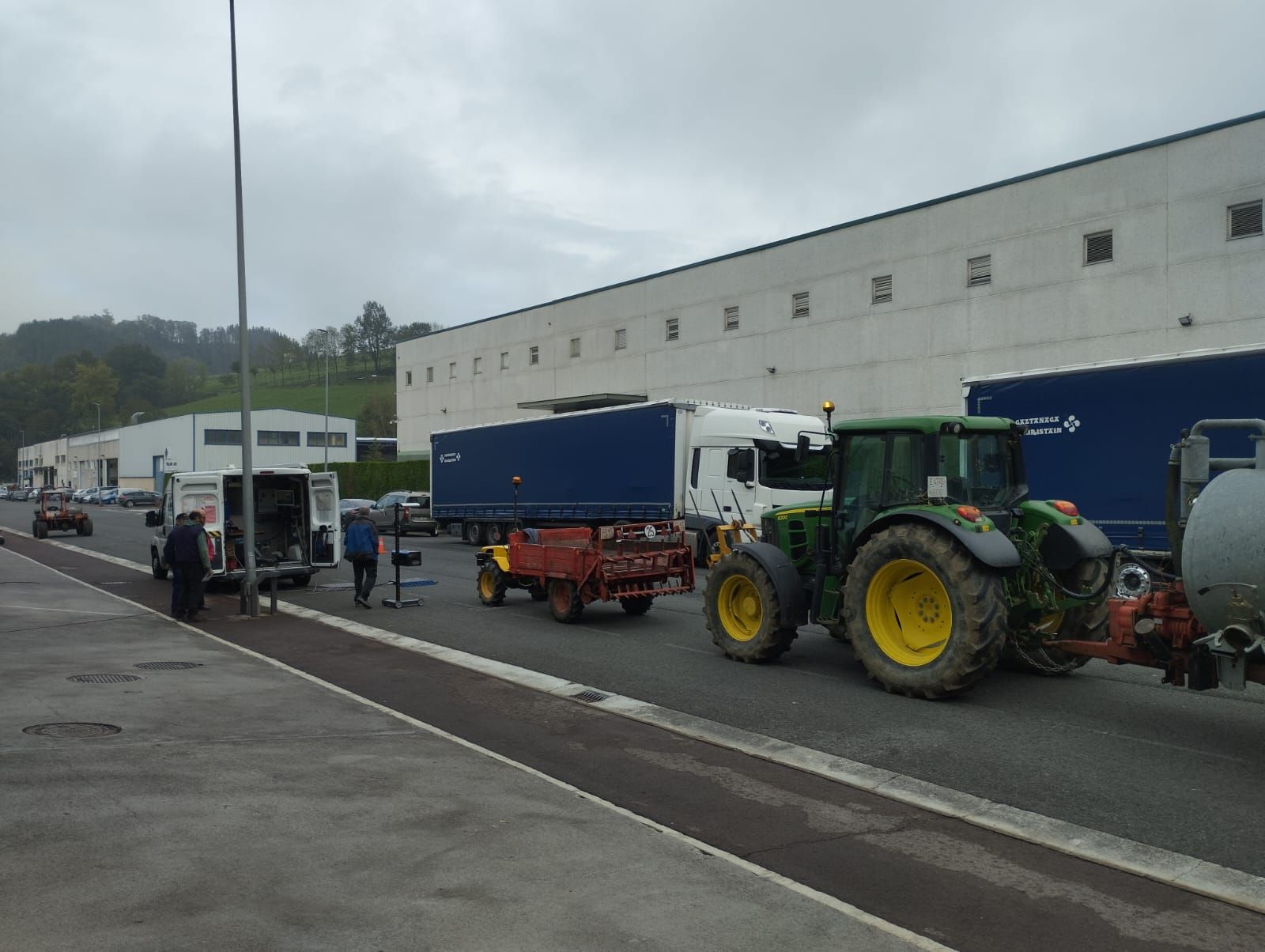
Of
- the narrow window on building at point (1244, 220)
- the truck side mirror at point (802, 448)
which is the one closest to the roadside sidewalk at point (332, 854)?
the truck side mirror at point (802, 448)

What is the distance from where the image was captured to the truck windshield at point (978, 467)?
9.78 m

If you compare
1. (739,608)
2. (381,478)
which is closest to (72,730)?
(739,608)

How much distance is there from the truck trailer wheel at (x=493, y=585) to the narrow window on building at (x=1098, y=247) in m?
18.2

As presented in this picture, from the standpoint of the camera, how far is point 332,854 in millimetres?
5230

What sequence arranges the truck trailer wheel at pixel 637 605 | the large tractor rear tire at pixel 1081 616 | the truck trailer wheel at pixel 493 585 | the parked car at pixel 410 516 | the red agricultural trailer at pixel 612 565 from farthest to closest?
the parked car at pixel 410 516 → the truck trailer wheel at pixel 493 585 → the truck trailer wheel at pixel 637 605 → the red agricultural trailer at pixel 612 565 → the large tractor rear tire at pixel 1081 616

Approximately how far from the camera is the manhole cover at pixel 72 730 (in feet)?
24.9

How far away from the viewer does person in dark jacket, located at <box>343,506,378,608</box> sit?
1625 centimetres

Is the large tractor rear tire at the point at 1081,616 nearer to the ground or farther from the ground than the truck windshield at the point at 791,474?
nearer to the ground

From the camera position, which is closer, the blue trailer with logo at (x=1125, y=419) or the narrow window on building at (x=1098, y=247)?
the blue trailer with logo at (x=1125, y=419)

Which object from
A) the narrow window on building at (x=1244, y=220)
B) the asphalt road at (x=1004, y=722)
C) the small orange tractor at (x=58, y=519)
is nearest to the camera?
the asphalt road at (x=1004, y=722)

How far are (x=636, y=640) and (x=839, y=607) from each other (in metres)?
3.28

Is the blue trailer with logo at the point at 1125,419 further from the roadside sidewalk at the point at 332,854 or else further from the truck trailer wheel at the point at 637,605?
the roadside sidewalk at the point at 332,854

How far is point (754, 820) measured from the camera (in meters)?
6.02

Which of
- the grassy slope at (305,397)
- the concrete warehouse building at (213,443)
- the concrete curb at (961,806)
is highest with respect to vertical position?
the grassy slope at (305,397)
